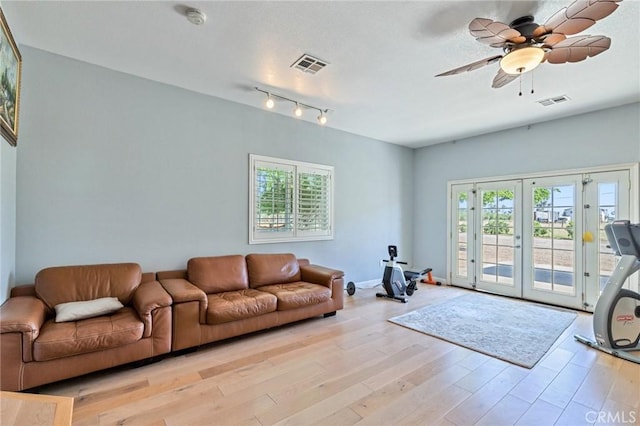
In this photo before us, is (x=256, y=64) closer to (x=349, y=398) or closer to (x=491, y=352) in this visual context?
(x=349, y=398)

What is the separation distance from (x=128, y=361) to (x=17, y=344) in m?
0.75

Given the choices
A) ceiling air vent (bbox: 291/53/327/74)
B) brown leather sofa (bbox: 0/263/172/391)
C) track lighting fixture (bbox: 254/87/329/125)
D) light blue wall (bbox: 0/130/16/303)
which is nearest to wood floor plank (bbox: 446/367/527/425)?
brown leather sofa (bbox: 0/263/172/391)

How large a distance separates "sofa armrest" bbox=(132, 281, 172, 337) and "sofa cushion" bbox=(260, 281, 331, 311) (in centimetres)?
120

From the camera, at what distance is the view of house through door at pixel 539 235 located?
4297mm

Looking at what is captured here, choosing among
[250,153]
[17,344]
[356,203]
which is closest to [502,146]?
[356,203]

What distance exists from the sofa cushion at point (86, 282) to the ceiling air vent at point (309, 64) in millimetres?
2724

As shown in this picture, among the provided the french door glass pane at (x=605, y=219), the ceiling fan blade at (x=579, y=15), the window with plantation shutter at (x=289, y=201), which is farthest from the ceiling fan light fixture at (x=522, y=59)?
the french door glass pane at (x=605, y=219)

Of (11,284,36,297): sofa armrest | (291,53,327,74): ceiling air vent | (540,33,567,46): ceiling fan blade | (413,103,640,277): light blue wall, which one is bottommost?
(11,284,36,297): sofa armrest

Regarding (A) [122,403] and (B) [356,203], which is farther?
(B) [356,203]

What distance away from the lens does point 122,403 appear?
2.14 m

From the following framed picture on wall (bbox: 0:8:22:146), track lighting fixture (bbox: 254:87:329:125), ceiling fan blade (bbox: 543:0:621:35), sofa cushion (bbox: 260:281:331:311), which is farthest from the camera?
track lighting fixture (bbox: 254:87:329:125)

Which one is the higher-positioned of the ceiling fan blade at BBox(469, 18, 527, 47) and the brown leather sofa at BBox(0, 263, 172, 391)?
the ceiling fan blade at BBox(469, 18, 527, 47)

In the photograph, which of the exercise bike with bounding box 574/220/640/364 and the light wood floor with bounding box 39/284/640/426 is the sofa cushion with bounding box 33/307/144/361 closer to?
the light wood floor with bounding box 39/284/640/426

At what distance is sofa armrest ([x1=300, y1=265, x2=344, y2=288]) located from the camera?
4004mm
